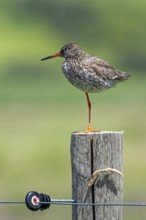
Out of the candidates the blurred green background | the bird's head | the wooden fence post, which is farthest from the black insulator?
the blurred green background

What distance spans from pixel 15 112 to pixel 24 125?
3.65 m

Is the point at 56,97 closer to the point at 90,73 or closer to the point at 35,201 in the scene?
the point at 90,73

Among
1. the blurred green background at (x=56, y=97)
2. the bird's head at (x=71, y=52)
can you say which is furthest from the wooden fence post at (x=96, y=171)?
the blurred green background at (x=56, y=97)

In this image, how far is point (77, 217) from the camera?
863cm

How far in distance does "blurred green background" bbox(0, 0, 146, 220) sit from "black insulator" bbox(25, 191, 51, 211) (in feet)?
28.8

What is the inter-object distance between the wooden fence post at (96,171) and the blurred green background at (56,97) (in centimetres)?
880

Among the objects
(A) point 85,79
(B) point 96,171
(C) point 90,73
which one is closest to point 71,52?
(C) point 90,73

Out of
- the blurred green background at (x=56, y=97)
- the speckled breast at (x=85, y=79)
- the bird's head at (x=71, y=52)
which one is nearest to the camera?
the speckled breast at (x=85, y=79)

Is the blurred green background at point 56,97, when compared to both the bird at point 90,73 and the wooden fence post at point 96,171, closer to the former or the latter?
the bird at point 90,73

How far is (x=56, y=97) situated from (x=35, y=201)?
3747cm

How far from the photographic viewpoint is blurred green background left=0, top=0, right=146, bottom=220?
2233cm

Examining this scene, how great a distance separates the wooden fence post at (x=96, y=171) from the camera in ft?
27.9

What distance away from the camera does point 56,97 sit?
4606 cm

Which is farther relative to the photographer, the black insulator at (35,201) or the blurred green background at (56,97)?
the blurred green background at (56,97)
